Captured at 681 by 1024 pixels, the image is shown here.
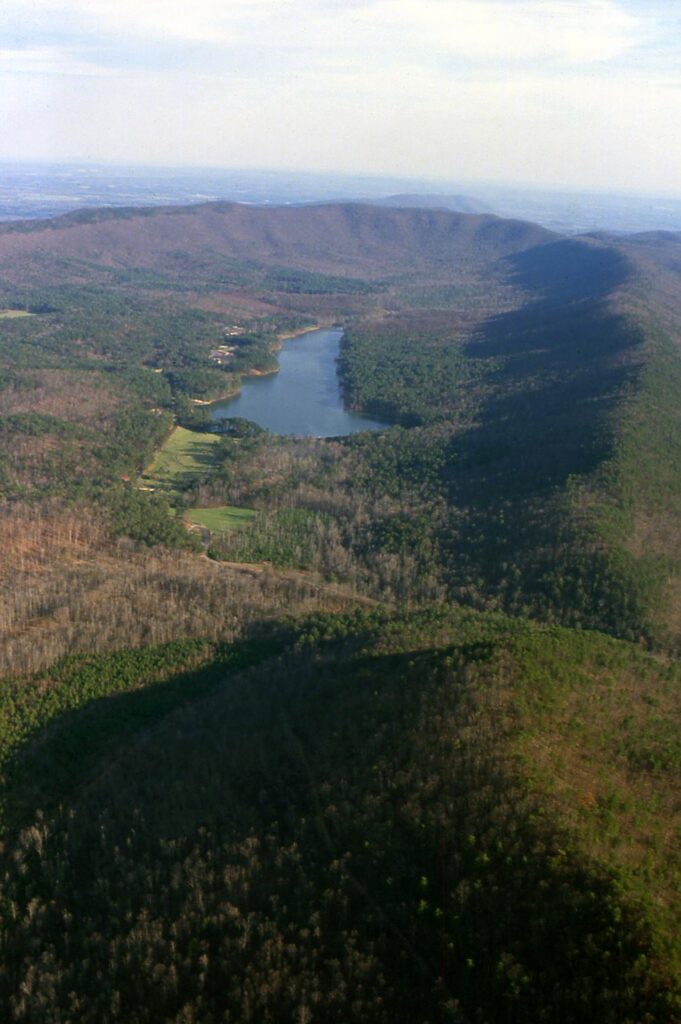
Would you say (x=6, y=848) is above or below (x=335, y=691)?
below

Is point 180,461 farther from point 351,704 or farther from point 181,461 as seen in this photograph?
point 351,704

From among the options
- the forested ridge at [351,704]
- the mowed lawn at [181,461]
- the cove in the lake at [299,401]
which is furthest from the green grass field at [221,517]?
the cove in the lake at [299,401]

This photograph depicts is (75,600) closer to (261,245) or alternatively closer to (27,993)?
(27,993)

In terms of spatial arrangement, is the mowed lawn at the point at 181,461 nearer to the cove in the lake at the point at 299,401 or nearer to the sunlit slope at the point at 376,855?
the cove in the lake at the point at 299,401

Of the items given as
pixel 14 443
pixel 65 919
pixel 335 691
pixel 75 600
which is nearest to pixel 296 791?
pixel 335 691

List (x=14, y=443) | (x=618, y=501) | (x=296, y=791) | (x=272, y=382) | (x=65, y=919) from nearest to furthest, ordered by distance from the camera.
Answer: (x=65, y=919)
(x=296, y=791)
(x=618, y=501)
(x=14, y=443)
(x=272, y=382)

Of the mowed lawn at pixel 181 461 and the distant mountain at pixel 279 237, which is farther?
the distant mountain at pixel 279 237

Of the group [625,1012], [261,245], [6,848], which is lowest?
[6,848]
